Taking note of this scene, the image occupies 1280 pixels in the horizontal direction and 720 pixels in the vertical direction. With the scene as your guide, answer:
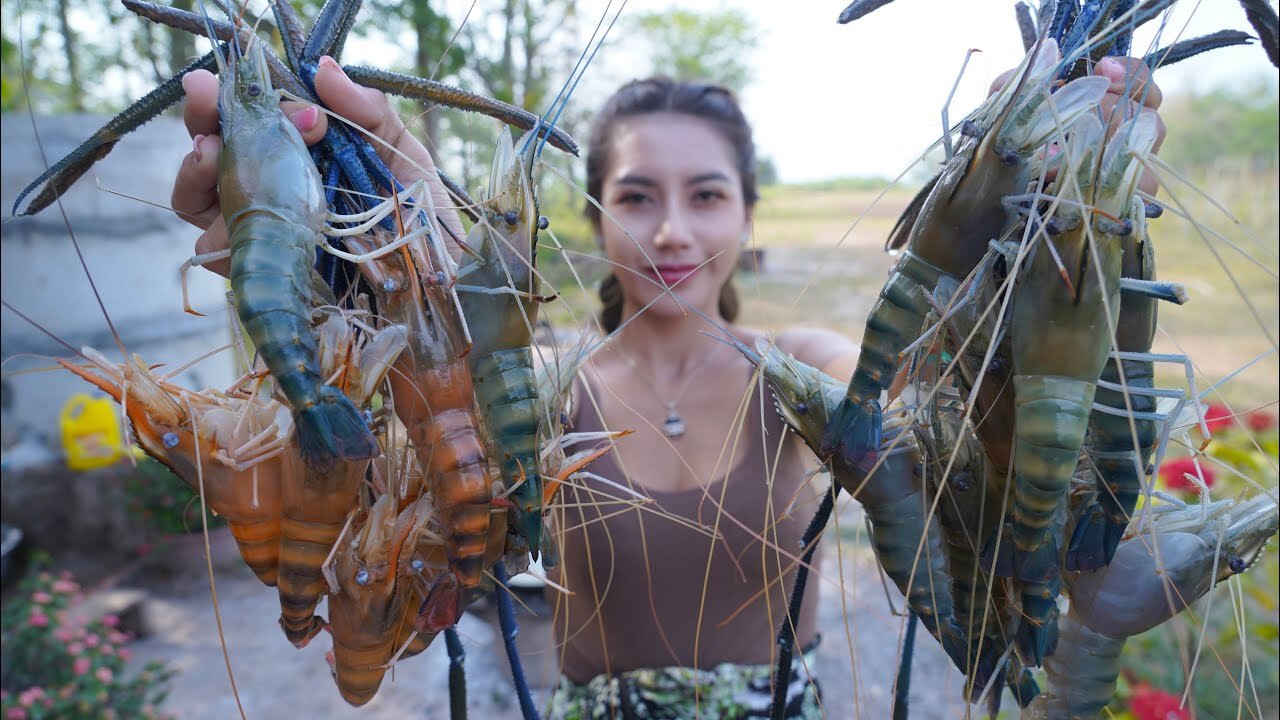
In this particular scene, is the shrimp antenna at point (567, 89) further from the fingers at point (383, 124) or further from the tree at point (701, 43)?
the tree at point (701, 43)

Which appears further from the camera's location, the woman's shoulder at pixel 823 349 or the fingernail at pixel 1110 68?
the woman's shoulder at pixel 823 349

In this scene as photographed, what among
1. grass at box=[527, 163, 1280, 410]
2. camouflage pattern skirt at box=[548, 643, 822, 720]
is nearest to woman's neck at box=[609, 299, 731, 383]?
camouflage pattern skirt at box=[548, 643, 822, 720]

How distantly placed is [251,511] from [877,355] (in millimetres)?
437

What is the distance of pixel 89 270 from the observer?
2.63 meters

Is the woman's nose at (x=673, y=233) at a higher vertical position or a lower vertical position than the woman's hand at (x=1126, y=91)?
lower

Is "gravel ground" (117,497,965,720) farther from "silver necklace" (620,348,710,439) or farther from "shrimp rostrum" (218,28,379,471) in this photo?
"shrimp rostrum" (218,28,379,471)

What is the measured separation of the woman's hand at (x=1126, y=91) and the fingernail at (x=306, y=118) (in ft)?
1.52

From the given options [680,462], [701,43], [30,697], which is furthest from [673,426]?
[701,43]

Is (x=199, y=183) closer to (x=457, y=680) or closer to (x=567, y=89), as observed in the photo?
(x=567, y=89)

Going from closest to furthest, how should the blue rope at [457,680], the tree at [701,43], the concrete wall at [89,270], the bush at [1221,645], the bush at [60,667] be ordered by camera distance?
1. the blue rope at [457,680]
2. the bush at [1221,645]
3. the bush at [60,667]
4. the concrete wall at [89,270]
5. the tree at [701,43]

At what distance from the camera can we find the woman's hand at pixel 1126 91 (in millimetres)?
451

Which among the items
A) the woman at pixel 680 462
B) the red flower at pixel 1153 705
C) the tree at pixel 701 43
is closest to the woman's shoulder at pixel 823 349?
the woman at pixel 680 462

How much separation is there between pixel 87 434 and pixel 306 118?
118 inches

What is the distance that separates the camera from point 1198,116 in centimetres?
659
